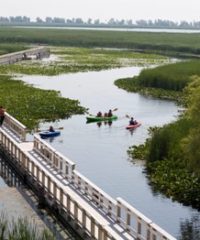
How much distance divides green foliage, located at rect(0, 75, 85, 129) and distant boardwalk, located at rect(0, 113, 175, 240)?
13.2 metres

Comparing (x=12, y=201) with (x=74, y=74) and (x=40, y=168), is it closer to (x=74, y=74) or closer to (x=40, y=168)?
(x=40, y=168)

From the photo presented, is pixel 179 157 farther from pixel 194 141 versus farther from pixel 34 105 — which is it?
pixel 34 105

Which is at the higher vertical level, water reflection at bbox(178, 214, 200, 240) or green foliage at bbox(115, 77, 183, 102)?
water reflection at bbox(178, 214, 200, 240)

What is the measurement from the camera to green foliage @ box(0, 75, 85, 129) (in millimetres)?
51875

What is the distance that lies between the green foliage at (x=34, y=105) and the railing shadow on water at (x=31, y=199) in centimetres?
1136

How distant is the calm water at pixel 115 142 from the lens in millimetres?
29641

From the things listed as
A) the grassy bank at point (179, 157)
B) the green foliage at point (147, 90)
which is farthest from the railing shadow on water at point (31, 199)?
the green foliage at point (147, 90)

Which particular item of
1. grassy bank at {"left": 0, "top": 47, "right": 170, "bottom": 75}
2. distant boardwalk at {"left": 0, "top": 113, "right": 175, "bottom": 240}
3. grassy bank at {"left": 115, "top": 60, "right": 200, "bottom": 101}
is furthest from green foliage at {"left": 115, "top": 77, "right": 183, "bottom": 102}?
distant boardwalk at {"left": 0, "top": 113, "right": 175, "bottom": 240}

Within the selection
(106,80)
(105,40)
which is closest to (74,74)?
(106,80)

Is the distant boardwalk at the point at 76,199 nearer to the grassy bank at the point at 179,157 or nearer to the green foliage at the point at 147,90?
the grassy bank at the point at 179,157

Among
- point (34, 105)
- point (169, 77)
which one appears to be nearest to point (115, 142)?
point (34, 105)

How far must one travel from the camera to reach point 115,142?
148 feet

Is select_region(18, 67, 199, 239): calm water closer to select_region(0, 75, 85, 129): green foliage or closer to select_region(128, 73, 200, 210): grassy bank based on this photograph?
select_region(128, 73, 200, 210): grassy bank

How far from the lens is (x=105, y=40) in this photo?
584 ft
